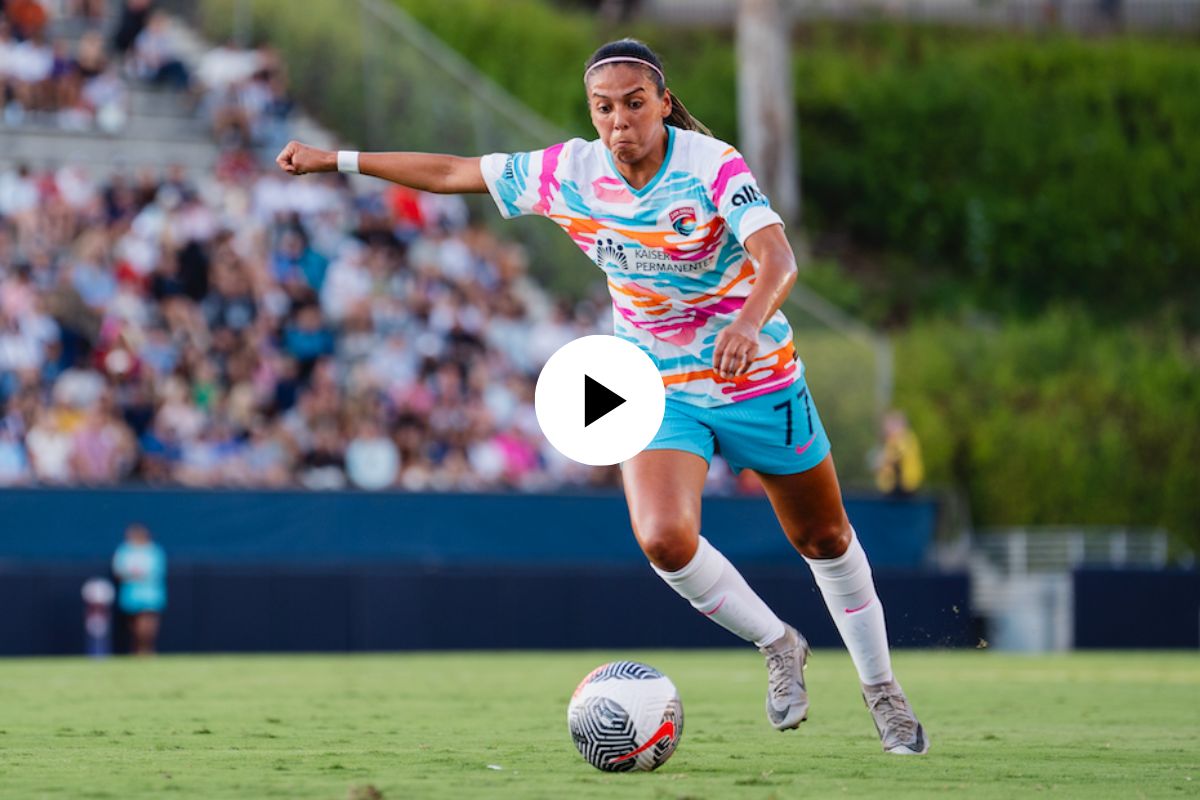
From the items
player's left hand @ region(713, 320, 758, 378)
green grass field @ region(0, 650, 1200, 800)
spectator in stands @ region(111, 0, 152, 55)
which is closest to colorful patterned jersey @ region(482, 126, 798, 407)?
player's left hand @ region(713, 320, 758, 378)

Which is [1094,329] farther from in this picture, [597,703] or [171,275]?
[597,703]

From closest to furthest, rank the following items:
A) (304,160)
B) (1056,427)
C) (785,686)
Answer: (304,160), (785,686), (1056,427)

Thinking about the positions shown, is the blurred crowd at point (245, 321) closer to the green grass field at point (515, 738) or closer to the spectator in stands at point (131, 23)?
the spectator in stands at point (131, 23)

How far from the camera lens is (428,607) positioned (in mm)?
22375

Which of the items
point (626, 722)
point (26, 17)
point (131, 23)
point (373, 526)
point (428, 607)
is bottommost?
point (428, 607)

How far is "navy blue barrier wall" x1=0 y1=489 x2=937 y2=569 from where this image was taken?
68.3ft

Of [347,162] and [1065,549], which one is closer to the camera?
[347,162]

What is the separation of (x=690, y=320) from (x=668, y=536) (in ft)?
2.96

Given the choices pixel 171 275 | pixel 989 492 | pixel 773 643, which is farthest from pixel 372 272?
pixel 773 643

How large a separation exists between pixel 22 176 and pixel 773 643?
53.8 ft

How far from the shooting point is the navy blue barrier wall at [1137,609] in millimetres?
25094

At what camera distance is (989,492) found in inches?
1125

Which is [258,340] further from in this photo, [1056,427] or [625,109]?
[625,109]

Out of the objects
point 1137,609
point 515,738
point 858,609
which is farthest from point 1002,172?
point 858,609
